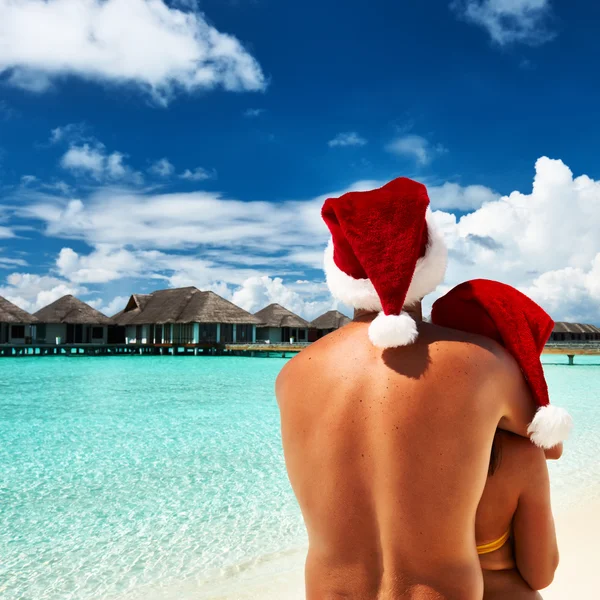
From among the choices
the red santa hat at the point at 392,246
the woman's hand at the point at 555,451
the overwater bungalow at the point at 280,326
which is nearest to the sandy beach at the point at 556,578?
the woman's hand at the point at 555,451

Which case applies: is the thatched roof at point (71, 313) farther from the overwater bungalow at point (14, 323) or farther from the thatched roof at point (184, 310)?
the thatched roof at point (184, 310)

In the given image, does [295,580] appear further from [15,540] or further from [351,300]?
[351,300]

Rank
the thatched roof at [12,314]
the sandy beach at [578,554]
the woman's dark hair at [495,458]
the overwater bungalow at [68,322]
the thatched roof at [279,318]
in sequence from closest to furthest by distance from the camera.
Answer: the woman's dark hair at [495,458]
the sandy beach at [578,554]
the thatched roof at [12,314]
the overwater bungalow at [68,322]
the thatched roof at [279,318]

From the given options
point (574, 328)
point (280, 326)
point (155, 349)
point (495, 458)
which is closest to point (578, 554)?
point (495, 458)

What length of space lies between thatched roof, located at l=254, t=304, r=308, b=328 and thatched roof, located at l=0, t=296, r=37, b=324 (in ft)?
56.8

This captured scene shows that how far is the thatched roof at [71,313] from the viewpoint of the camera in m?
40.2

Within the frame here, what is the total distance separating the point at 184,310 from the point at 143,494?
34.1 metres

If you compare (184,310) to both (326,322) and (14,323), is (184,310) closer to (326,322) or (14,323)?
(14,323)

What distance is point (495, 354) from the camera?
41.1 inches

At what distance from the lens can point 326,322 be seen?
47562 mm

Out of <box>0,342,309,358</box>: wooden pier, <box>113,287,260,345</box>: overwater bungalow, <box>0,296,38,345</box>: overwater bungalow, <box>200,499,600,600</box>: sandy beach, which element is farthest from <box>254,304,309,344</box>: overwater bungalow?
<box>200,499,600,600</box>: sandy beach

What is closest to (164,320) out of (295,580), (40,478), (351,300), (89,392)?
(89,392)

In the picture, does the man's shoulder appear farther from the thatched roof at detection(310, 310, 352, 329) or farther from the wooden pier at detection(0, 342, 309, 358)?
the thatched roof at detection(310, 310, 352, 329)

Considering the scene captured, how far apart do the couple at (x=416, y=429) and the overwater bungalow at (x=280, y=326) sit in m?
44.0
